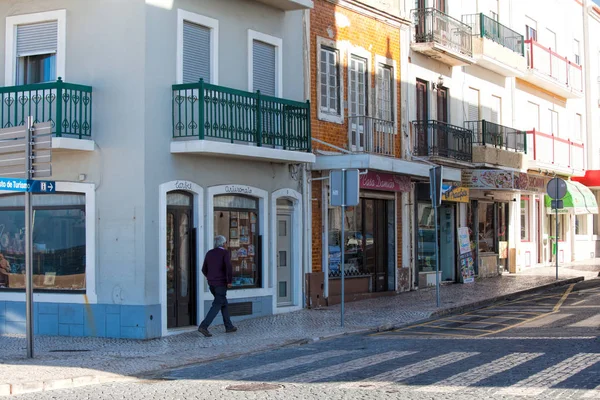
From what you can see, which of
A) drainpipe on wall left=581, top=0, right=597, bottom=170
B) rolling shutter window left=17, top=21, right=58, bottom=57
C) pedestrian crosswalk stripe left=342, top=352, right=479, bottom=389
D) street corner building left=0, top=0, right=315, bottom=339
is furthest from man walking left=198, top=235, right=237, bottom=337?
drainpipe on wall left=581, top=0, right=597, bottom=170

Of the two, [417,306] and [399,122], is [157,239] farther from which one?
[399,122]

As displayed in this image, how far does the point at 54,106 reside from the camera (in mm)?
15359

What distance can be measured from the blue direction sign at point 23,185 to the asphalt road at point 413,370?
3.06m

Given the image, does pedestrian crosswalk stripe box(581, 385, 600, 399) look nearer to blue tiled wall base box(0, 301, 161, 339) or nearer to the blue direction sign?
the blue direction sign

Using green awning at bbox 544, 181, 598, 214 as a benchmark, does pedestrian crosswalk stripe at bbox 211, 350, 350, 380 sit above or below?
below

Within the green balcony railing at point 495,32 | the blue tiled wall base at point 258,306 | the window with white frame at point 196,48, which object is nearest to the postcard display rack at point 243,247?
the blue tiled wall base at point 258,306

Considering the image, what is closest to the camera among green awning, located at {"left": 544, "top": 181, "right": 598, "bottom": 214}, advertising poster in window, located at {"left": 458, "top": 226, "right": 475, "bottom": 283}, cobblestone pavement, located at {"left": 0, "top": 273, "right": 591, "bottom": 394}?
cobblestone pavement, located at {"left": 0, "top": 273, "right": 591, "bottom": 394}

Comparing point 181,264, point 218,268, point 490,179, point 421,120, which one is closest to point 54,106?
point 181,264

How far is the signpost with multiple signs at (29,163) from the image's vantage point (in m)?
11.9

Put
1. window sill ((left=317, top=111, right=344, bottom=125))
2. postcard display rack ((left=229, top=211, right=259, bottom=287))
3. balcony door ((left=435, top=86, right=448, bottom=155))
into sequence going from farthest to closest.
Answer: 1. balcony door ((left=435, top=86, right=448, bottom=155))
2. window sill ((left=317, top=111, right=344, bottom=125))
3. postcard display rack ((left=229, top=211, right=259, bottom=287))

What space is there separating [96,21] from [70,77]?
43.6 inches

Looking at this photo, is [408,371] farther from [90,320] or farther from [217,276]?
[90,320]

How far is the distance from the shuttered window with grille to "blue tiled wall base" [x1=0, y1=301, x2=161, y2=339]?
163 inches

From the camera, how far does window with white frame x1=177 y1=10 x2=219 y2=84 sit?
15812mm
